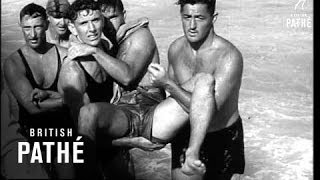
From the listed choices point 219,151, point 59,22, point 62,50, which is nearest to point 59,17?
point 59,22

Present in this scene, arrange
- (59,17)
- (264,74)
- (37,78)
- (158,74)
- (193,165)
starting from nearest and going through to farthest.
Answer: (193,165) → (158,74) → (37,78) → (59,17) → (264,74)

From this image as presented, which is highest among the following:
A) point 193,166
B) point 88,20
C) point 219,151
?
point 88,20

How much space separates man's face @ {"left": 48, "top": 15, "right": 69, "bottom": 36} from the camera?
8.10 ft

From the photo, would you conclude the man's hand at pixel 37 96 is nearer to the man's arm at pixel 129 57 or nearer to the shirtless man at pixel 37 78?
the shirtless man at pixel 37 78

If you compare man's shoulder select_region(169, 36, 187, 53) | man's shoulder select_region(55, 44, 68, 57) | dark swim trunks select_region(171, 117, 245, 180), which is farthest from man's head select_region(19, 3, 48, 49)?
dark swim trunks select_region(171, 117, 245, 180)

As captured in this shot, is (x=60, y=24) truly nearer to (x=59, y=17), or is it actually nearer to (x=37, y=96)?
(x=59, y=17)

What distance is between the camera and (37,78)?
2.34 metres

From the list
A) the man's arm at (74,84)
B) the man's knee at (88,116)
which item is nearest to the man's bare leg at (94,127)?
the man's knee at (88,116)

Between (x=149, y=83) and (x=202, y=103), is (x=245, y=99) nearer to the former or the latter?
(x=149, y=83)

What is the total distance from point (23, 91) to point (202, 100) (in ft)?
2.59

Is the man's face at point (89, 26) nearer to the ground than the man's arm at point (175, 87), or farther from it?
farther from it

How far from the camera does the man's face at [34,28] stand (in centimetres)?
227

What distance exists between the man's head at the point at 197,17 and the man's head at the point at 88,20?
1.11 ft
